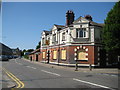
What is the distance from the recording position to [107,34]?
21.7 metres

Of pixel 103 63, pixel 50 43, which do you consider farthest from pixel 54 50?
pixel 103 63

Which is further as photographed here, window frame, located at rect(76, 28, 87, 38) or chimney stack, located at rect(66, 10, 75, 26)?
chimney stack, located at rect(66, 10, 75, 26)

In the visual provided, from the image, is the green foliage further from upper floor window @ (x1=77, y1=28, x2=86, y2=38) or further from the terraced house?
upper floor window @ (x1=77, y1=28, x2=86, y2=38)

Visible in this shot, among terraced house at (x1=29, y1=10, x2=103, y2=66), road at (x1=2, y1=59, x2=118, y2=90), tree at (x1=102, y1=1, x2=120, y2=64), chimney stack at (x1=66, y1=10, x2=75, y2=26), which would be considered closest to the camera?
road at (x1=2, y1=59, x2=118, y2=90)

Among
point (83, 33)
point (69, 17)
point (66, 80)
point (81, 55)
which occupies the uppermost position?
point (69, 17)

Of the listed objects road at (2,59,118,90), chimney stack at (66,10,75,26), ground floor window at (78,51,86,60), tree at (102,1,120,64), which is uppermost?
chimney stack at (66,10,75,26)

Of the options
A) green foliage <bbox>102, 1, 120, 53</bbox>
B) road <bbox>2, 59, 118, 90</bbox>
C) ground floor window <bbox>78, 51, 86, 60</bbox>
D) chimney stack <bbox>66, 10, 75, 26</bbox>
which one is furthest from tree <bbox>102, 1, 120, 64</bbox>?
chimney stack <bbox>66, 10, 75, 26</bbox>

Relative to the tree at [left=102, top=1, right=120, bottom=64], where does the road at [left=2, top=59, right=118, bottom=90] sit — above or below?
below

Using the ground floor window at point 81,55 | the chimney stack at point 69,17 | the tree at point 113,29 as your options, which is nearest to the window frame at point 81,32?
the ground floor window at point 81,55

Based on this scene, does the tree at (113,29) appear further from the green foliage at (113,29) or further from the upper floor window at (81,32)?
the upper floor window at (81,32)

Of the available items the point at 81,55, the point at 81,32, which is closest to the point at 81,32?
the point at 81,32

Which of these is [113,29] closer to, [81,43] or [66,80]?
[81,43]

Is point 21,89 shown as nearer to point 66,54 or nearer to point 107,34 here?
point 107,34

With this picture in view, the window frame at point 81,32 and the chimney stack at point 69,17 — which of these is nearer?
the window frame at point 81,32
